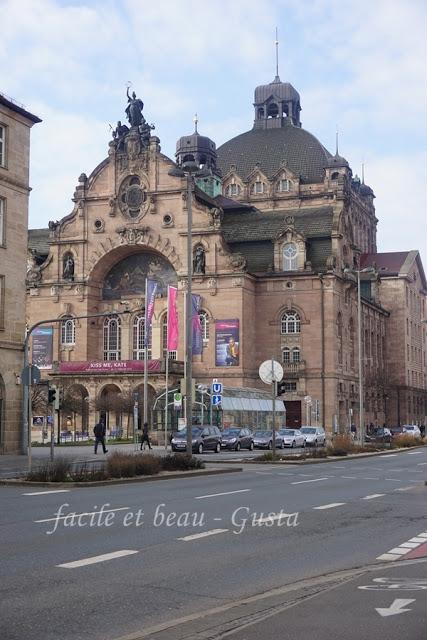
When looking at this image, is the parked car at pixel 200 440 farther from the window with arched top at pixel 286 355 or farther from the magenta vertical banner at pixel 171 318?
the window with arched top at pixel 286 355

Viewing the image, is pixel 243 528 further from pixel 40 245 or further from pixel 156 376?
pixel 40 245

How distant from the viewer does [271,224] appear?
82.8 m

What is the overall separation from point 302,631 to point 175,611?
4.83ft

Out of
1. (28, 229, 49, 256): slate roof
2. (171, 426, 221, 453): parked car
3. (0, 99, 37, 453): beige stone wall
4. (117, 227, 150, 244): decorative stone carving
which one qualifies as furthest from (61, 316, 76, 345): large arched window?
(0, 99, 37, 453): beige stone wall

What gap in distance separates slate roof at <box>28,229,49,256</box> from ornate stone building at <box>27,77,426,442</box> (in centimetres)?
61

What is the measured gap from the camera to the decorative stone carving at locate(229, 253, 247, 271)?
7712 cm

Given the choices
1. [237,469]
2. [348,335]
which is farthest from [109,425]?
[237,469]

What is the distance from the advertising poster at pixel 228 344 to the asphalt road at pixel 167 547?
54.3 meters

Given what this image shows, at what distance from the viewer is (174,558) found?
1107 centimetres

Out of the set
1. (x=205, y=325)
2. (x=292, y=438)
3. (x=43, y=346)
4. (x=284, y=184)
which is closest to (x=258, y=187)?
(x=284, y=184)

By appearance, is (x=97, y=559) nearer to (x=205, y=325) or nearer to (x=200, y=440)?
(x=200, y=440)

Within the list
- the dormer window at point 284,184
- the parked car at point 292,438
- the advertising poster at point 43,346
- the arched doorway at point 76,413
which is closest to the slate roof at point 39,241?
the advertising poster at point 43,346

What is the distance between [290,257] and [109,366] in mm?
18703

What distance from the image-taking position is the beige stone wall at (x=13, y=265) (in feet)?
128
